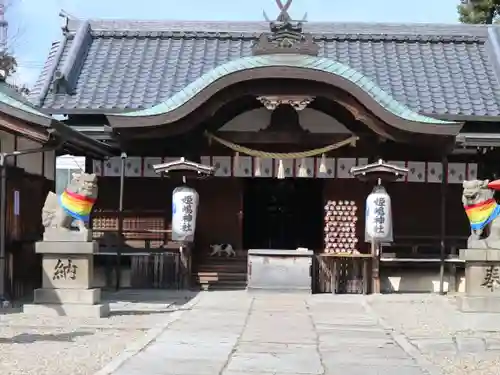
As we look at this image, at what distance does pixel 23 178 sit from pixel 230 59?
307 inches

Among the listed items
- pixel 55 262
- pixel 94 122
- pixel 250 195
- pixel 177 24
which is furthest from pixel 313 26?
pixel 55 262

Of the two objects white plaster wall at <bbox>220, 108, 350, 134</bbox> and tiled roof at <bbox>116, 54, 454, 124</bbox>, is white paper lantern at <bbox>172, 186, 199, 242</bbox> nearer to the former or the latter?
tiled roof at <bbox>116, 54, 454, 124</bbox>

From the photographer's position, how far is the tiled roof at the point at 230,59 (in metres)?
17.7

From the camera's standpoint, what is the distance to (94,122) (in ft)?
57.3

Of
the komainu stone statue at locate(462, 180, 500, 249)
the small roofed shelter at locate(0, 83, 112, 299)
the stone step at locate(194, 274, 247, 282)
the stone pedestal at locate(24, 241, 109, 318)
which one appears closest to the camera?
the komainu stone statue at locate(462, 180, 500, 249)

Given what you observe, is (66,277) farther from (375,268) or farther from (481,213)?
(375,268)

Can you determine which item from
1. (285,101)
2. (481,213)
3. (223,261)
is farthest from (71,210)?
(481,213)

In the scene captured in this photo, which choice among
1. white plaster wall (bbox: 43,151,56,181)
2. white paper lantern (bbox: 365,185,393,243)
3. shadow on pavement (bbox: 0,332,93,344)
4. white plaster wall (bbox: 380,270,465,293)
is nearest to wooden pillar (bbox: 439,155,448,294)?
white plaster wall (bbox: 380,270,465,293)

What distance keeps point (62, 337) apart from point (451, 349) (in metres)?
5.14

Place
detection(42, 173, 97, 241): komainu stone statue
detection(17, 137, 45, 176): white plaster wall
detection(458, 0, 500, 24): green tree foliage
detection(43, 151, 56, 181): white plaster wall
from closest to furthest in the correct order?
detection(42, 173, 97, 241): komainu stone statue → detection(17, 137, 45, 176): white plaster wall → detection(43, 151, 56, 181): white plaster wall → detection(458, 0, 500, 24): green tree foliage

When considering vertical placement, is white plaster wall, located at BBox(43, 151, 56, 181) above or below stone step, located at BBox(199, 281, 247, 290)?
above

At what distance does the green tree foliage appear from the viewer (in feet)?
91.7

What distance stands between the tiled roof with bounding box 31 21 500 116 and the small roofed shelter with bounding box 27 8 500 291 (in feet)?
0.19

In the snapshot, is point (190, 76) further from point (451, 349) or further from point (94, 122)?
point (451, 349)
